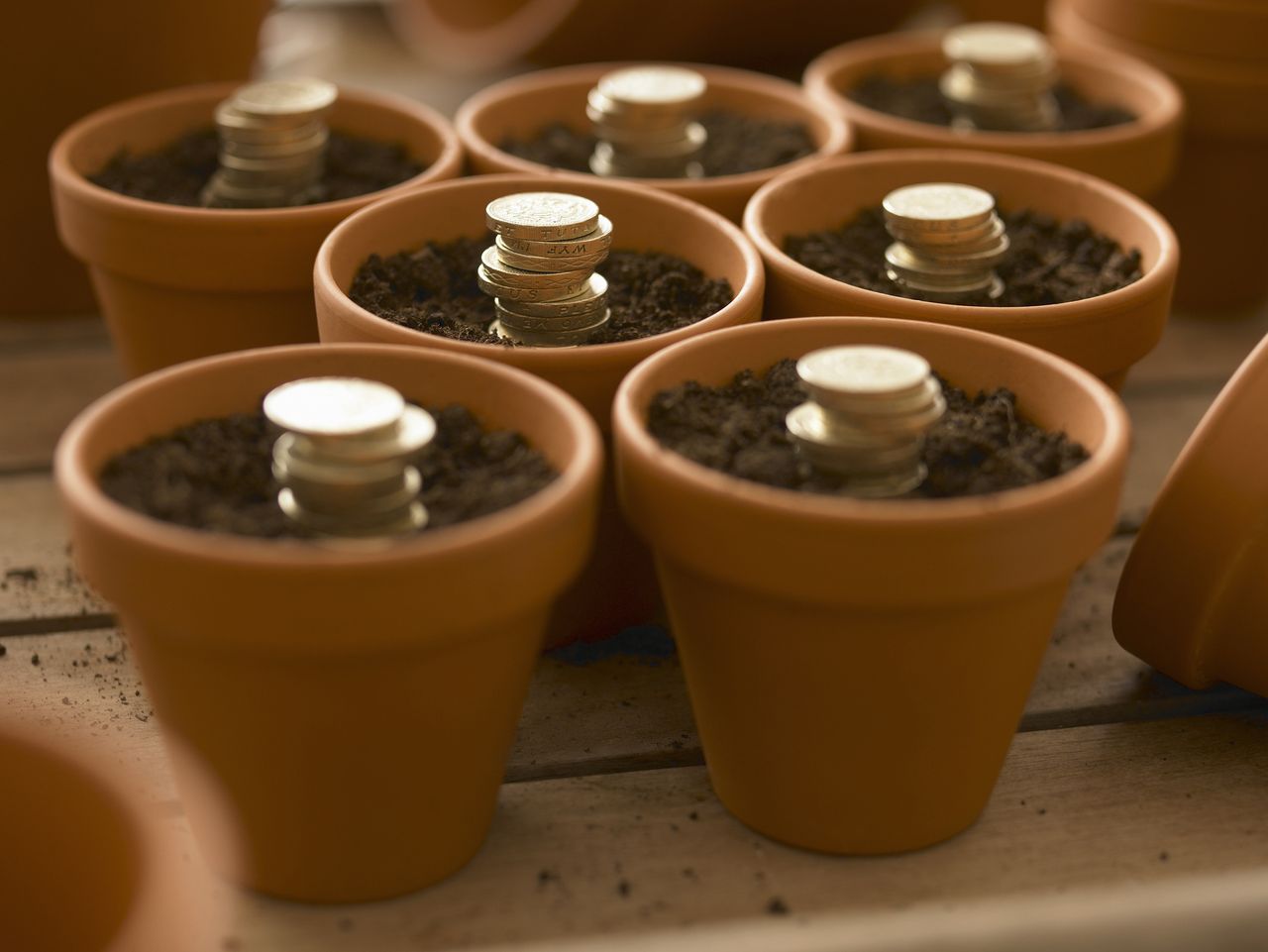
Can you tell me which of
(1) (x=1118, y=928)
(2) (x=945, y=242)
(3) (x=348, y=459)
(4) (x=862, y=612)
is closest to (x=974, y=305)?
(2) (x=945, y=242)

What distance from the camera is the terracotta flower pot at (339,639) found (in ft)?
2.31

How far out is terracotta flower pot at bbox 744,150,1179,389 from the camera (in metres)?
1.02

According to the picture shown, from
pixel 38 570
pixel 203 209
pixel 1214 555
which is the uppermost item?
pixel 203 209

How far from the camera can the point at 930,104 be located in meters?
1.57

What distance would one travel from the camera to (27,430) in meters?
1.32

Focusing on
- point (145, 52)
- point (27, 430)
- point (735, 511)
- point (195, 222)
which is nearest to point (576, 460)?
point (735, 511)

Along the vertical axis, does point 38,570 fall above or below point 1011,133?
below

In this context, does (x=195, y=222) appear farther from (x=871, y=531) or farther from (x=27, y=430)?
(x=871, y=531)

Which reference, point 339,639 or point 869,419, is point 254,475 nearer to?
point 339,639

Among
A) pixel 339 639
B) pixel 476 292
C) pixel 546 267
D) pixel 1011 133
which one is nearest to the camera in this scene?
pixel 339 639

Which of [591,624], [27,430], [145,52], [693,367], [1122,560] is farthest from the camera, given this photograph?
[145,52]

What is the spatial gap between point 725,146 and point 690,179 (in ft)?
0.45

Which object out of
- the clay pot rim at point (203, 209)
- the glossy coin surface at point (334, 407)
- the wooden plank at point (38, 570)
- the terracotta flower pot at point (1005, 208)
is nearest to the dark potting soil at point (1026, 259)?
the terracotta flower pot at point (1005, 208)

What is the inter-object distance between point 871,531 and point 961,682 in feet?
0.41
